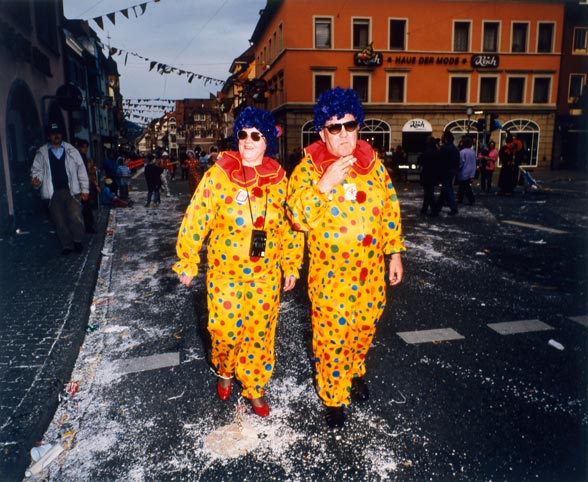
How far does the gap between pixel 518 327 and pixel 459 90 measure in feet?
101

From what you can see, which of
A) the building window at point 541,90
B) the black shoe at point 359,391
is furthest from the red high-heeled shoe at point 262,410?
the building window at point 541,90

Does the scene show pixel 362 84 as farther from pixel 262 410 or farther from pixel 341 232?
pixel 262 410

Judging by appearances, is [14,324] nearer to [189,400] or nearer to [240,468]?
[189,400]

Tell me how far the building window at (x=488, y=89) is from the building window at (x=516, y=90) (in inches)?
44.0

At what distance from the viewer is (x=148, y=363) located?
3.73m

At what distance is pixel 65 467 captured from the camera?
2.49 m

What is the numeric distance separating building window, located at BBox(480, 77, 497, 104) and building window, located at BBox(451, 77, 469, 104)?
3.84 ft

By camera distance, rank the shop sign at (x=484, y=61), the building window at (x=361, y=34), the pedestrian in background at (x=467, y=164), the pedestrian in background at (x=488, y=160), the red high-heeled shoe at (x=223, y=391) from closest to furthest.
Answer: the red high-heeled shoe at (x=223, y=391), the pedestrian in background at (x=467, y=164), the pedestrian in background at (x=488, y=160), the building window at (x=361, y=34), the shop sign at (x=484, y=61)

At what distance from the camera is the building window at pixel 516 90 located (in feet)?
104

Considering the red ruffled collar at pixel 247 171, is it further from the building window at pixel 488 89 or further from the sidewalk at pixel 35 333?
the building window at pixel 488 89

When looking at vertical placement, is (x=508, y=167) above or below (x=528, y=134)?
below

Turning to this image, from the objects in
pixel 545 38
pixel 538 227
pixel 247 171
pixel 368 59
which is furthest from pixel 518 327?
pixel 545 38

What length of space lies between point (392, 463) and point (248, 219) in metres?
1.61

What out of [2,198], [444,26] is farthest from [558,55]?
[2,198]
